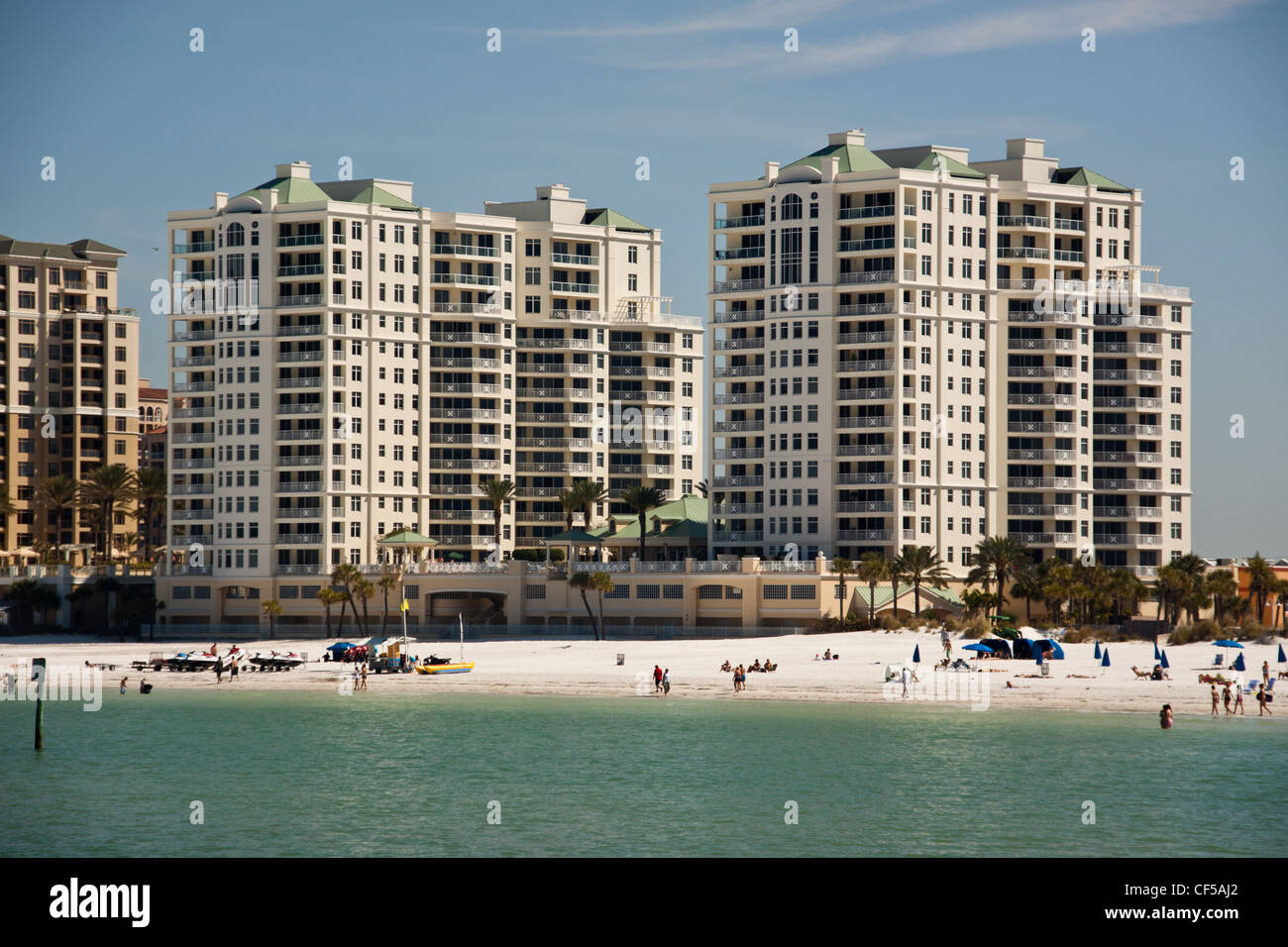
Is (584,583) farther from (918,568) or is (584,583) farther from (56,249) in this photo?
(56,249)

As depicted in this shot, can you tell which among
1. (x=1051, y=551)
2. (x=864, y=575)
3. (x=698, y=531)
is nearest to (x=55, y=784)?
(x=864, y=575)

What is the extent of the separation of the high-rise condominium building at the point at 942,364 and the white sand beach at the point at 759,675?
762 inches

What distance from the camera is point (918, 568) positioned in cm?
12038

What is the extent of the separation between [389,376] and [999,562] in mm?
55535

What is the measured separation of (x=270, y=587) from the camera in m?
137

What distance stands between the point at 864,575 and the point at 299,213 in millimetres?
58478

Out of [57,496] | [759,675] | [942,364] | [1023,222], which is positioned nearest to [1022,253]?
[1023,222]

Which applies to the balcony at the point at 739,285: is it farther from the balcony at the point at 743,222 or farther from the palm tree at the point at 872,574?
the palm tree at the point at 872,574

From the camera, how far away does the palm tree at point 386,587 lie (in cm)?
13175

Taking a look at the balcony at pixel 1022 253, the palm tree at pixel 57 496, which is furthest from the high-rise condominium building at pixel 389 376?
the balcony at pixel 1022 253

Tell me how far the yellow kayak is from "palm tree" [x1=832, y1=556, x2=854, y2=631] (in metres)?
28.9

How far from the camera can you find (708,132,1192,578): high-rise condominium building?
131500 mm

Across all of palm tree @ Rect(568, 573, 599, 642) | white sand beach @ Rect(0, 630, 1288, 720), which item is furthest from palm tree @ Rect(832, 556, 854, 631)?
palm tree @ Rect(568, 573, 599, 642)
